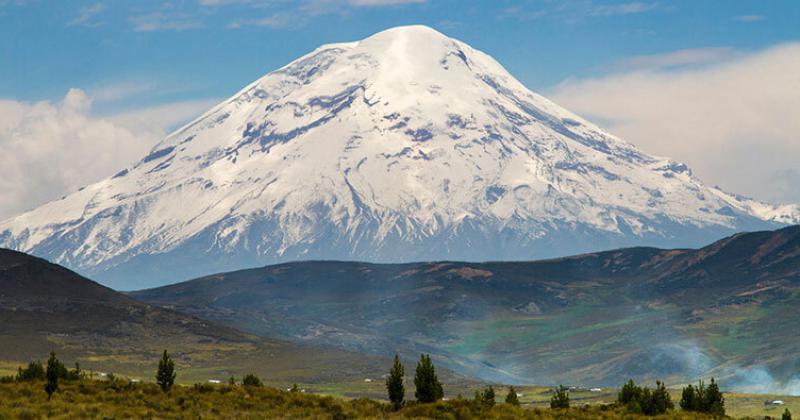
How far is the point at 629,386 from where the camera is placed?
9381cm

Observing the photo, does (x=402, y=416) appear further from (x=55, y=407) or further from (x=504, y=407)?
(x=55, y=407)

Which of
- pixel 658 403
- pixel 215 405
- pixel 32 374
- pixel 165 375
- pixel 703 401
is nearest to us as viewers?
pixel 215 405

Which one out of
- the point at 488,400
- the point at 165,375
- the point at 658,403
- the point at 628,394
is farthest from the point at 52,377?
the point at 628,394

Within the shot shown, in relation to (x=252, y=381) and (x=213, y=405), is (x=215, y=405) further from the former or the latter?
(x=252, y=381)

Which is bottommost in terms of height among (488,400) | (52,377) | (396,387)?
(488,400)

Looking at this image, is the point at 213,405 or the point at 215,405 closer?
the point at 213,405

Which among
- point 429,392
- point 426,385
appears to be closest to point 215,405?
point 426,385

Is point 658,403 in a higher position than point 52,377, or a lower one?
lower

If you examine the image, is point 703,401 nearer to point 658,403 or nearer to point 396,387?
point 658,403

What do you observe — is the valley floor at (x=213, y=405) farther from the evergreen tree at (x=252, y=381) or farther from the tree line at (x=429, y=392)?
the evergreen tree at (x=252, y=381)

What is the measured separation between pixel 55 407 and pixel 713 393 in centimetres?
4925

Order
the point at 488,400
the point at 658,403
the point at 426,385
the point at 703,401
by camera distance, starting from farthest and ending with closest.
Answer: the point at 703,401 < the point at 426,385 < the point at 488,400 < the point at 658,403

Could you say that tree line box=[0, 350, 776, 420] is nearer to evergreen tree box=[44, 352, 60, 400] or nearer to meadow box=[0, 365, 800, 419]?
evergreen tree box=[44, 352, 60, 400]

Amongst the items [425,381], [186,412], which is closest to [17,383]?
[186,412]
